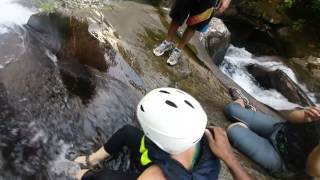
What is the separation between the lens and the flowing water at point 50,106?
12.7 ft

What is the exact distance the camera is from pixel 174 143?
3104 millimetres

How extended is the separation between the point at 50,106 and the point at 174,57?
229cm

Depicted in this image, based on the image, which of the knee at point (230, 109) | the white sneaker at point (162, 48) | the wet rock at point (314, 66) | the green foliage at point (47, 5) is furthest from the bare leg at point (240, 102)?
the wet rock at point (314, 66)

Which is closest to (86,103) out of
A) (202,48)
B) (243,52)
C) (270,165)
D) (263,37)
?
(270,165)

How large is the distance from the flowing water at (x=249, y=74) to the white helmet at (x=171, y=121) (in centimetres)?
538

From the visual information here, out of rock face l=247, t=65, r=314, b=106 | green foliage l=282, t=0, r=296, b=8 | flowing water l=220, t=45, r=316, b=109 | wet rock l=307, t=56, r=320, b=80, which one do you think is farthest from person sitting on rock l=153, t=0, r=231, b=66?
green foliage l=282, t=0, r=296, b=8

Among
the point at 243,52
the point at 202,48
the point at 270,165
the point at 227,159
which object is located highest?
the point at 227,159

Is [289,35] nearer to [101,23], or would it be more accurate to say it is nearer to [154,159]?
[101,23]

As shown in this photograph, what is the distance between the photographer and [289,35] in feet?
37.1

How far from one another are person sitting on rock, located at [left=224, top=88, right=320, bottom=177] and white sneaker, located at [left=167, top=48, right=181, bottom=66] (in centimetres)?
138

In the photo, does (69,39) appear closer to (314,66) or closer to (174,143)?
(174,143)

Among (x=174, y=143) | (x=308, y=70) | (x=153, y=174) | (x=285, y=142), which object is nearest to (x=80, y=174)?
(x=153, y=174)

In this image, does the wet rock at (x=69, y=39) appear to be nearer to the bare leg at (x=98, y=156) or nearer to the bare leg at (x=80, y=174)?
the bare leg at (x=98, y=156)

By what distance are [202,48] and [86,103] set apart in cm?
384
